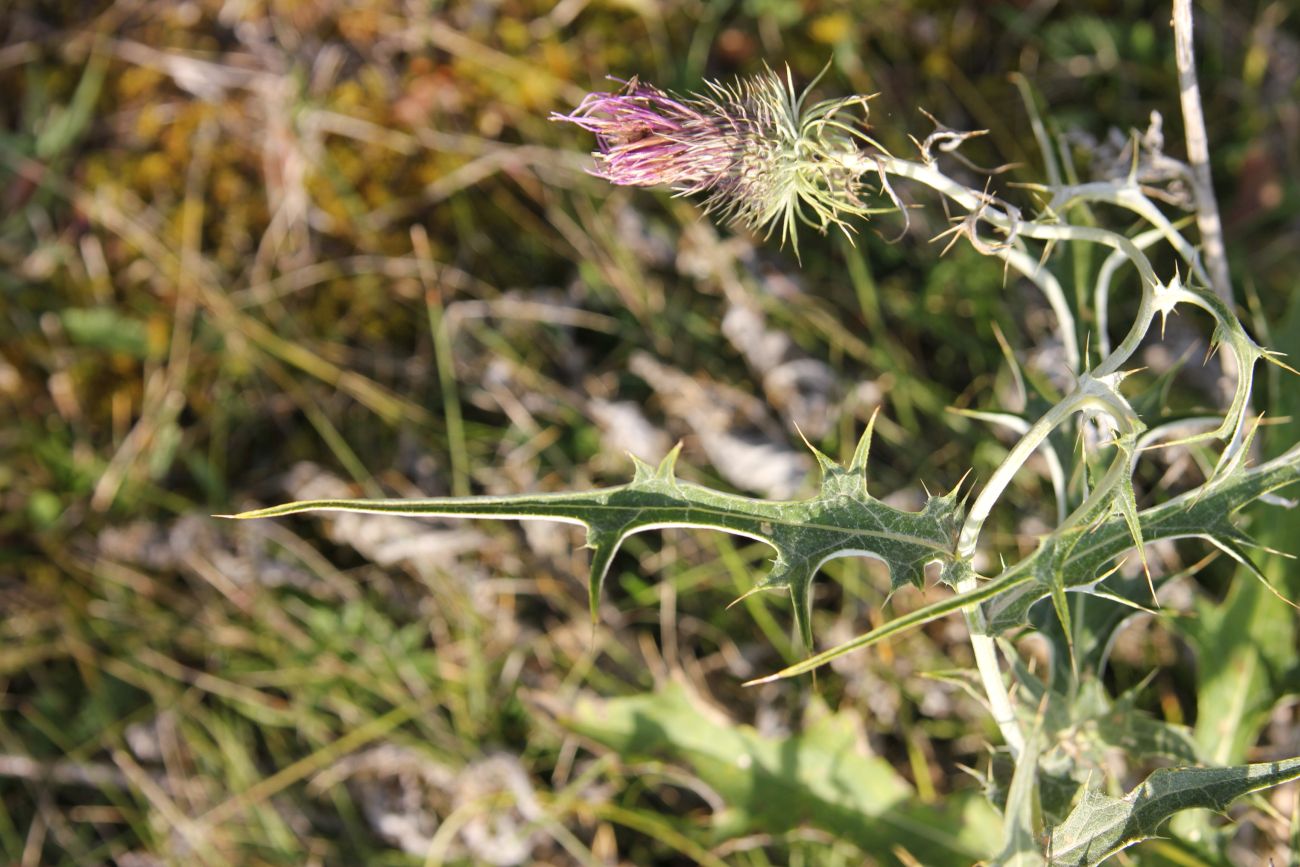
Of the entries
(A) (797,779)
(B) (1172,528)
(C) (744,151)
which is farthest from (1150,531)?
(A) (797,779)

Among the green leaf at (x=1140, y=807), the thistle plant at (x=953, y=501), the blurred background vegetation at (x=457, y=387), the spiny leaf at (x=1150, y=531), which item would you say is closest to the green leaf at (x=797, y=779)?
the blurred background vegetation at (x=457, y=387)

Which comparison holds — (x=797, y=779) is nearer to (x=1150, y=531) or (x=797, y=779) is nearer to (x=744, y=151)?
(x=1150, y=531)

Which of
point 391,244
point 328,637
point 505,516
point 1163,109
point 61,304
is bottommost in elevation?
point 328,637

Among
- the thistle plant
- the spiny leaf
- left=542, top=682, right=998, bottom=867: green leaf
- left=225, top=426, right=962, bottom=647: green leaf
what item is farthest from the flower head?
left=542, top=682, right=998, bottom=867: green leaf

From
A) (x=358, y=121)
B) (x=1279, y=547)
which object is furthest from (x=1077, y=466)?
(x=358, y=121)

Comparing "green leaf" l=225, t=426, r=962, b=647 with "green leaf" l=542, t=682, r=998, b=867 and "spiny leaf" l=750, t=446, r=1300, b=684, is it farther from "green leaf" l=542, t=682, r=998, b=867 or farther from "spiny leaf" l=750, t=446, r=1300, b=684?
"green leaf" l=542, t=682, r=998, b=867

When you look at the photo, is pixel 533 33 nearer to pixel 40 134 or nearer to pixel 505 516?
pixel 40 134
